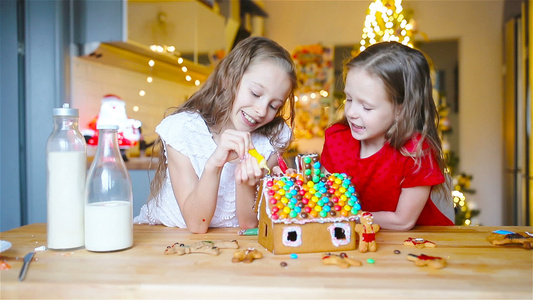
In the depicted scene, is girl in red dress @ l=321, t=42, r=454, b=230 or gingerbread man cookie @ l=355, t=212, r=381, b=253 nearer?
gingerbread man cookie @ l=355, t=212, r=381, b=253

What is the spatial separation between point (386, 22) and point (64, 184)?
183 centimetres

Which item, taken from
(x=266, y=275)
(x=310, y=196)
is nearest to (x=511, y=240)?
(x=310, y=196)

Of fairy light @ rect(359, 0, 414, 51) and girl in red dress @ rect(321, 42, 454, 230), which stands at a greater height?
fairy light @ rect(359, 0, 414, 51)

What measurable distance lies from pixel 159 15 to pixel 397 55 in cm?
199

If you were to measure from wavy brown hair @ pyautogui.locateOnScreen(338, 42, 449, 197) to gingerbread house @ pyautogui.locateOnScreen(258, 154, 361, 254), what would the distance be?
1.26 ft

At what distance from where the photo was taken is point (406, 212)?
122 centimetres

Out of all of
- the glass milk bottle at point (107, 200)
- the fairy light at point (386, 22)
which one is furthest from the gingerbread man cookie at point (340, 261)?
the fairy light at point (386, 22)

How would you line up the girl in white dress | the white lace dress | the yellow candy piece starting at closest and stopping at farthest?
Answer: the yellow candy piece → the girl in white dress → the white lace dress

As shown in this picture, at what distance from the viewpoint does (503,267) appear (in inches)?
31.1

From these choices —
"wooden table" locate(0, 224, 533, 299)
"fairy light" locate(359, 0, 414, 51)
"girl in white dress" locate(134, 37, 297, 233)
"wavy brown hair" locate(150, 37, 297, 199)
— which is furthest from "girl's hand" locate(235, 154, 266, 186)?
"fairy light" locate(359, 0, 414, 51)

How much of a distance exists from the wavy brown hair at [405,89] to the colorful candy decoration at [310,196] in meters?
0.38

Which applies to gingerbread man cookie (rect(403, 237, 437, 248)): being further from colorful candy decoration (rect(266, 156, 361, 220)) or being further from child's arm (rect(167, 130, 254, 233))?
child's arm (rect(167, 130, 254, 233))

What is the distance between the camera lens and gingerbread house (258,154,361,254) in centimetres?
89

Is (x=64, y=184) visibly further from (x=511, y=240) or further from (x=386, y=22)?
(x=386, y=22)
